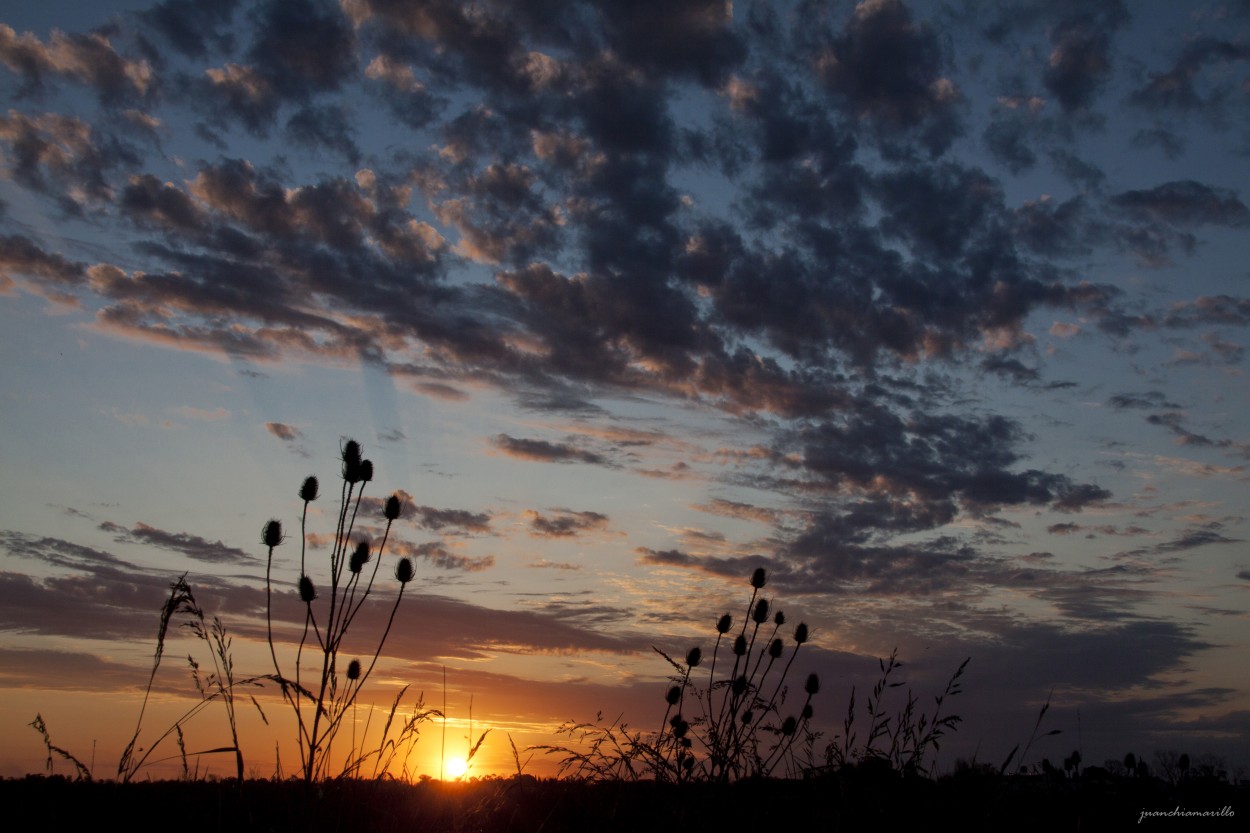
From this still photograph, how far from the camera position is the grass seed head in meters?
5.96

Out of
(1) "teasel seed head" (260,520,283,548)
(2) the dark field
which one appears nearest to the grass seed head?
(1) "teasel seed head" (260,520,283,548)

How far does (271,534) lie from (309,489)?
47 cm

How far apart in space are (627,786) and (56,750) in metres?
3.83

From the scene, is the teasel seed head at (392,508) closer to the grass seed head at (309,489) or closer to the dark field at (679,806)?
the grass seed head at (309,489)

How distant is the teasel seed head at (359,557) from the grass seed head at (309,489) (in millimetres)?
467

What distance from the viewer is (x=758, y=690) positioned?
6625 millimetres

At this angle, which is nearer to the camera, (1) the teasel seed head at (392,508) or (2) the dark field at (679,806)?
(2) the dark field at (679,806)

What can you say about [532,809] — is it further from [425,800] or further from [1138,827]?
[1138,827]

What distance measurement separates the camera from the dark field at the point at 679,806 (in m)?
5.48

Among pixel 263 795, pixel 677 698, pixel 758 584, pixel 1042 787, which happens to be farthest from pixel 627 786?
pixel 1042 787

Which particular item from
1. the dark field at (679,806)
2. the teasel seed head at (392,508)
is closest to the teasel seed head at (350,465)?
the teasel seed head at (392,508)

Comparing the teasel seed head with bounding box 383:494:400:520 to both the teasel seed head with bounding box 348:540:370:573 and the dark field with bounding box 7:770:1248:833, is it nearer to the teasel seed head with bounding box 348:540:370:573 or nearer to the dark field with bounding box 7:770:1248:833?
the teasel seed head with bounding box 348:540:370:573

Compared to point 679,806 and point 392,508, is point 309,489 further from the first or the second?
point 679,806

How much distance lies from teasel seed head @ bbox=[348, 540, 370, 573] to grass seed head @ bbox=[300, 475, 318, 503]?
1.53 ft
